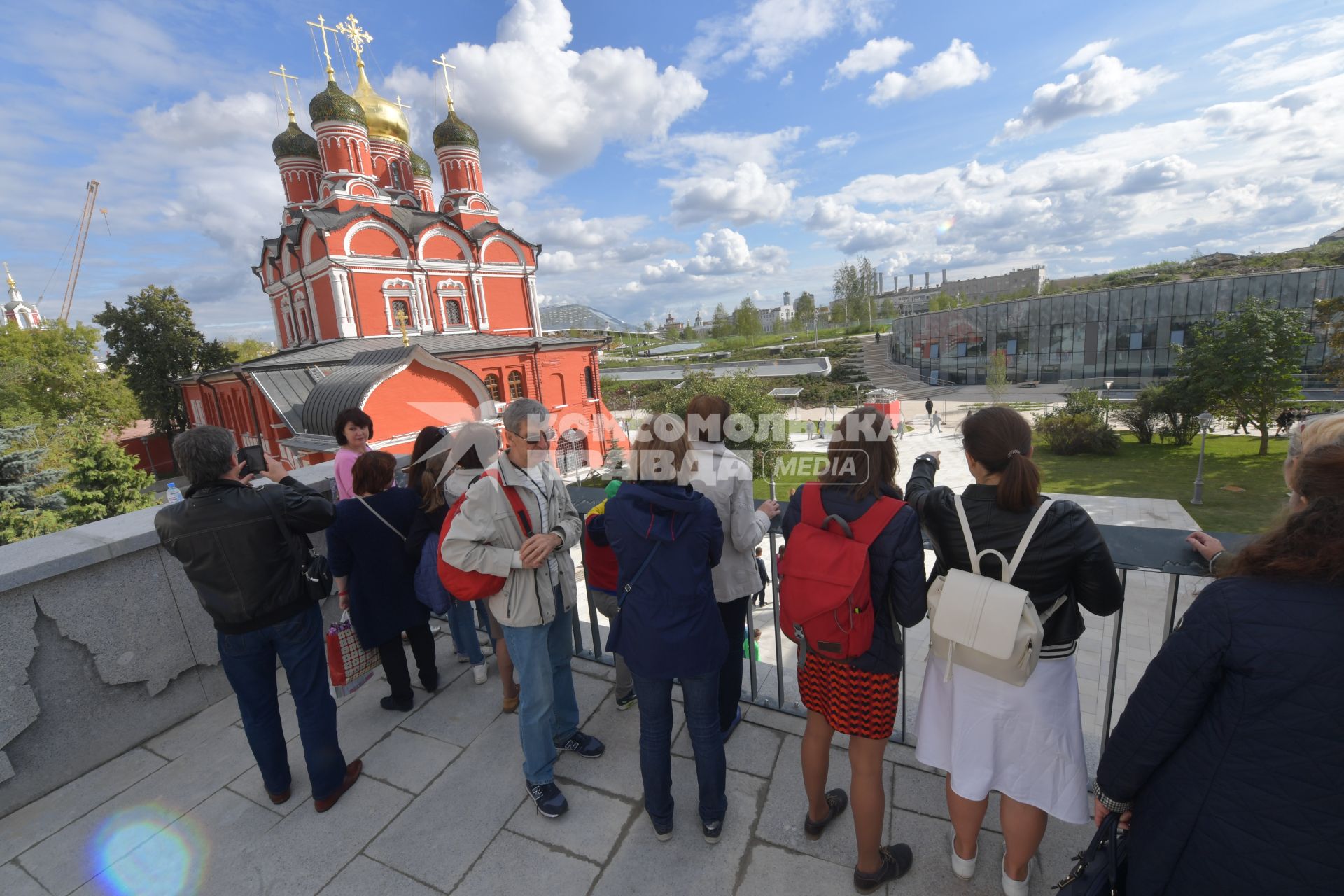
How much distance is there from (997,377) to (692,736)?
1560 inches

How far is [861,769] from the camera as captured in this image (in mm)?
1935

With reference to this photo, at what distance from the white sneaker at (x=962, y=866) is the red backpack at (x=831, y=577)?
2.71ft

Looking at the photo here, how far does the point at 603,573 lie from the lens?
278cm

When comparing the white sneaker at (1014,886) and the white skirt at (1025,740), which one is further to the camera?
the white sneaker at (1014,886)

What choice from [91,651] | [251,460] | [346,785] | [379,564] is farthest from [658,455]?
[91,651]

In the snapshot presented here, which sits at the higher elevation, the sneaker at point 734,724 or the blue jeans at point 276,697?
the blue jeans at point 276,697

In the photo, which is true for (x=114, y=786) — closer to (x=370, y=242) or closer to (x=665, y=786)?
(x=665, y=786)

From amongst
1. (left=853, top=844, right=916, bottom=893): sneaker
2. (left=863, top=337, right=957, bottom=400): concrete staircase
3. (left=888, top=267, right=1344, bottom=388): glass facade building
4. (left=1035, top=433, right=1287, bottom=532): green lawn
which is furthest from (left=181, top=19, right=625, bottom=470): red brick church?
(left=888, top=267, right=1344, bottom=388): glass facade building

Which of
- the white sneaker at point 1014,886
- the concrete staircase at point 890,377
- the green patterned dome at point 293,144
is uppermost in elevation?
the green patterned dome at point 293,144

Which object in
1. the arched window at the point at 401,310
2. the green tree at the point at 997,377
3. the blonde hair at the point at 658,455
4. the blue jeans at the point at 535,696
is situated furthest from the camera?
the green tree at the point at 997,377

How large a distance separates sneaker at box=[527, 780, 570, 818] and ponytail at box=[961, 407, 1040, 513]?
2076 mm

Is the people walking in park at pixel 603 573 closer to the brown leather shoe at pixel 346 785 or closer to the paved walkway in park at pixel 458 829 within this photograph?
the paved walkway in park at pixel 458 829

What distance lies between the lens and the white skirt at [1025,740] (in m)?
1.76

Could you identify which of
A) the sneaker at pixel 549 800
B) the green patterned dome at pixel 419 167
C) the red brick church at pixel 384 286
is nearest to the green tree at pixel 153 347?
the red brick church at pixel 384 286
